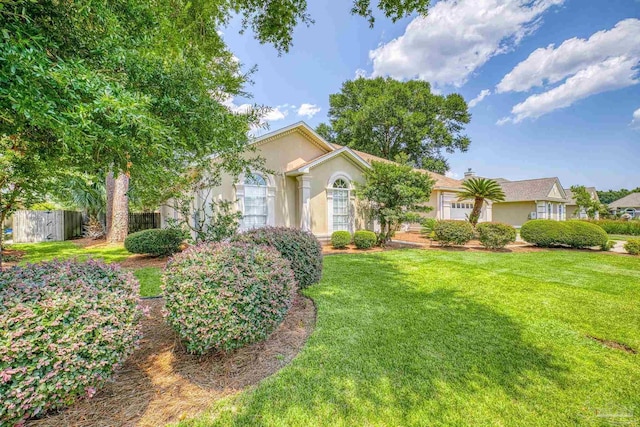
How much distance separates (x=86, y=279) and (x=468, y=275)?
26.4 feet

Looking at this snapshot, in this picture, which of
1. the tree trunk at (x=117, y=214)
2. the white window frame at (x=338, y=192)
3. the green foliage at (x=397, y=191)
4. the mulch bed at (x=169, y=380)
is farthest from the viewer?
the tree trunk at (x=117, y=214)

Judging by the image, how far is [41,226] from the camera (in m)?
14.8

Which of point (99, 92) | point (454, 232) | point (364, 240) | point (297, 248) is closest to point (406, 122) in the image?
point (454, 232)

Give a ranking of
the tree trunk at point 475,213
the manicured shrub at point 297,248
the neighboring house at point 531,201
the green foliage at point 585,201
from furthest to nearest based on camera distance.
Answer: the green foliage at point 585,201 < the neighboring house at point 531,201 < the tree trunk at point 475,213 < the manicured shrub at point 297,248

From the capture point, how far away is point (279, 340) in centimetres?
377

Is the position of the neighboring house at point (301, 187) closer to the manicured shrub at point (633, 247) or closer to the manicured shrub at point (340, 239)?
the manicured shrub at point (340, 239)

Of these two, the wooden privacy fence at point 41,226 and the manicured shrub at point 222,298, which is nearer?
the manicured shrub at point 222,298

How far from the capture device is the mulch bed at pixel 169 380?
2318 millimetres

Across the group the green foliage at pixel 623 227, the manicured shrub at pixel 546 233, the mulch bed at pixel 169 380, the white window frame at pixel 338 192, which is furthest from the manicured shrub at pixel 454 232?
the green foliage at pixel 623 227

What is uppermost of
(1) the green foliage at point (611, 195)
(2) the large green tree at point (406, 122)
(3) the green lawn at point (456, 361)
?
(2) the large green tree at point (406, 122)

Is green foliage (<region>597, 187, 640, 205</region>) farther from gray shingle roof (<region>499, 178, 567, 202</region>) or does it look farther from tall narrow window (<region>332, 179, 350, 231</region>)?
tall narrow window (<region>332, 179, 350, 231</region>)

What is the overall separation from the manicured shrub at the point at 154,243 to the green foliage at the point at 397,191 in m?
7.76

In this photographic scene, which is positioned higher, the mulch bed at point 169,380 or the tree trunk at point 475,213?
the tree trunk at point 475,213

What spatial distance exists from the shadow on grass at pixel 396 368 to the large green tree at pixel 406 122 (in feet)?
79.5
